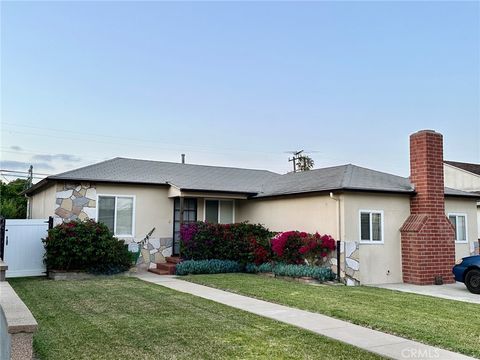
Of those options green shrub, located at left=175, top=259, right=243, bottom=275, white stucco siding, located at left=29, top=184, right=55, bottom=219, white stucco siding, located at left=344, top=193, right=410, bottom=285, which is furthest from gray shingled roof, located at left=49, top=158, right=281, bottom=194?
white stucco siding, located at left=344, top=193, right=410, bottom=285

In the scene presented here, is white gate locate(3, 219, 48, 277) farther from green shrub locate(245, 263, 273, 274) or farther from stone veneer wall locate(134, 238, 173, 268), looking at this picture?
green shrub locate(245, 263, 273, 274)

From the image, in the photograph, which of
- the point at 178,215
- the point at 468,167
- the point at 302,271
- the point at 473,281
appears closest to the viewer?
the point at 473,281

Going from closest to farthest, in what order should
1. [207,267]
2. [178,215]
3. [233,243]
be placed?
[207,267] → [233,243] → [178,215]

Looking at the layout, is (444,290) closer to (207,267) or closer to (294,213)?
(294,213)

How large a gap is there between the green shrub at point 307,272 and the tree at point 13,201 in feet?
54.0

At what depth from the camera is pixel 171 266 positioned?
551 inches

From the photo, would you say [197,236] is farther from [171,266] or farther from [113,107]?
[113,107]

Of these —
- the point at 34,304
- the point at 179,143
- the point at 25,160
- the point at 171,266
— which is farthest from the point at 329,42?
the point at 25,160

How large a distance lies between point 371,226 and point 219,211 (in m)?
6.32

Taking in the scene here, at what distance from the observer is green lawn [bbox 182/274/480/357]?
6.16 metres

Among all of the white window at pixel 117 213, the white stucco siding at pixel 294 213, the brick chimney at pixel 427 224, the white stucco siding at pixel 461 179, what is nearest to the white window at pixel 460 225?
the brick chimney at pixel 427 224

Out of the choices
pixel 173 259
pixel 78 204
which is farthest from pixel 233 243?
pixel 78 204

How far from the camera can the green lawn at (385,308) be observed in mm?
6160

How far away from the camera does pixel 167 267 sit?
1412 cm
